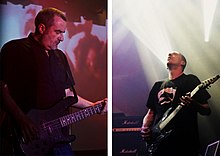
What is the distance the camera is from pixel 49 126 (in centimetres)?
160

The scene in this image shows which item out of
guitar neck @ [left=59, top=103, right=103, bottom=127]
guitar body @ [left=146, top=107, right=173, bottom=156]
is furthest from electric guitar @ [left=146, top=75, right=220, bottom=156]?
guitar neck @ [left=59, top=103, right=103, bottom=127]

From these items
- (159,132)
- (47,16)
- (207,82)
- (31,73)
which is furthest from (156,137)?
(47,16)

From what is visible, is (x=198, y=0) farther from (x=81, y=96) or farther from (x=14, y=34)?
(x=14, y=34)

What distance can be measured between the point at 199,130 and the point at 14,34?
100 centimetres

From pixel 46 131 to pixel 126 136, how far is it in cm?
39

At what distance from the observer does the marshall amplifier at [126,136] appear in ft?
5.66

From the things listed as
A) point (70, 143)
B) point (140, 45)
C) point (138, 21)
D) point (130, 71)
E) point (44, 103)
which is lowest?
point (70, 143)

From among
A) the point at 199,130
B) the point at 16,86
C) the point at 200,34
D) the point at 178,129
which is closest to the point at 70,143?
the point at 16,86

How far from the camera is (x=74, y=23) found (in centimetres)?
166

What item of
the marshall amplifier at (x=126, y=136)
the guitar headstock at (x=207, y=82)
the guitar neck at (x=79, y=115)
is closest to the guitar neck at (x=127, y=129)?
the marshall amplifier at (x=126, y=136)

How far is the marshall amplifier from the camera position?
1725 millimetres

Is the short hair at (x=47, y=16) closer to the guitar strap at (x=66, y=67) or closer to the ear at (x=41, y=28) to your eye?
the ear at (x=41, y=28)

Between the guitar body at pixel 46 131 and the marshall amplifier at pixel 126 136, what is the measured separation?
262mm

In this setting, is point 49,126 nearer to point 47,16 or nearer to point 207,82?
point 47,16
